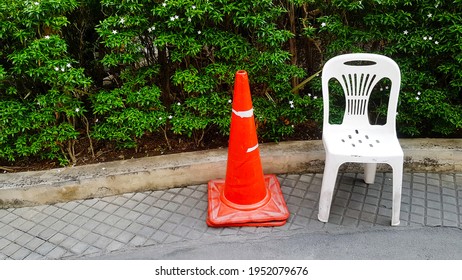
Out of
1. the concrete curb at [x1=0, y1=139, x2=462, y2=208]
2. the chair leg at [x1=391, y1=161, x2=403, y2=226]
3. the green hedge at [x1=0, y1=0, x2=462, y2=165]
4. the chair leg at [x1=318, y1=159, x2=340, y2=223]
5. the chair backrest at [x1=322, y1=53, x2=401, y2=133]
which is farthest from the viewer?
the concrete curb at [x1=0, y1=139, x2=462, y2=208]

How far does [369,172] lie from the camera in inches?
152

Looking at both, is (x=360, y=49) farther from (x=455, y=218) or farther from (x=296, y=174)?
(x=455, y=218)

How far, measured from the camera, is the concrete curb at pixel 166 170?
149 inches

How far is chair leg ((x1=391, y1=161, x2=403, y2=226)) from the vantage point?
3.07 m

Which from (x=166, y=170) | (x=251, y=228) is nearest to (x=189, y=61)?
(x=166, y=170)

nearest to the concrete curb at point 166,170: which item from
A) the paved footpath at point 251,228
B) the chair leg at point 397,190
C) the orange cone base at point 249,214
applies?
the paved footpath at point 251,228

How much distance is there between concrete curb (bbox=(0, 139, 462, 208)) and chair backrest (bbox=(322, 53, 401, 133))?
0.59m

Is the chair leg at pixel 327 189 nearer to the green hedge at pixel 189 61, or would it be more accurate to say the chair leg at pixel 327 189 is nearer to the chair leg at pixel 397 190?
the chair leg at pixel 397 190

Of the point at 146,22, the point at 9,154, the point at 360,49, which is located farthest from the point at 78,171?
the point at 360,49

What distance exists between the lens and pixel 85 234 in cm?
341

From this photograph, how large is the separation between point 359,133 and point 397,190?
24.1 inches

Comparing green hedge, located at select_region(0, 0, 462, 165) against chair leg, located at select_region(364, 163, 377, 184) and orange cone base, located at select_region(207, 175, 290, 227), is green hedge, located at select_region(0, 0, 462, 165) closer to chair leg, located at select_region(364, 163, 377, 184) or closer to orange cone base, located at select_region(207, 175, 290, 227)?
chair leg, located at select_region(364, 163, 377, 184)

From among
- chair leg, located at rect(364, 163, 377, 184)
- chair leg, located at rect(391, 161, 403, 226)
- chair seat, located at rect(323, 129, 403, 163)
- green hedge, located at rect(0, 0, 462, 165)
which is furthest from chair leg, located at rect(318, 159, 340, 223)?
green hedge, located at rect(0, 0, 462, 165)

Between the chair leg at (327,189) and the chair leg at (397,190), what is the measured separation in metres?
0.46
